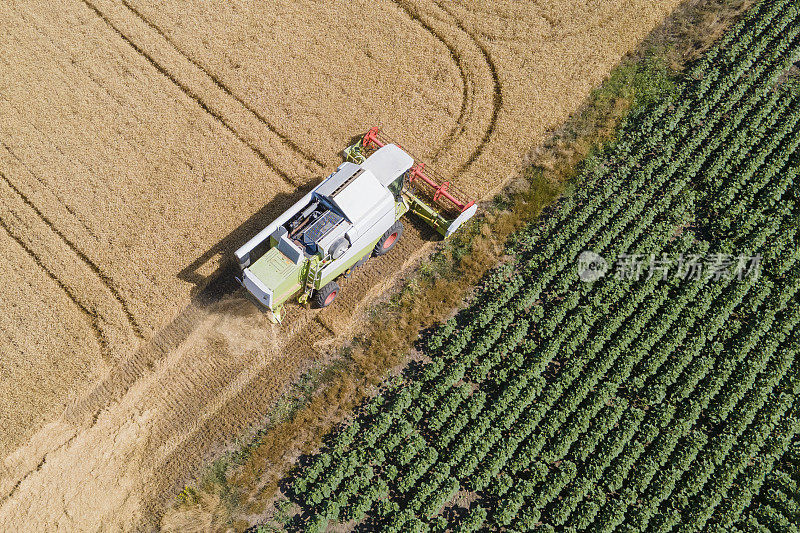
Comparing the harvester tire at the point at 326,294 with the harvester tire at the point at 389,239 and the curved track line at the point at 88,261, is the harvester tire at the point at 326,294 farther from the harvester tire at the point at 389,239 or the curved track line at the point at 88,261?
the curved track line at the point at 88,261

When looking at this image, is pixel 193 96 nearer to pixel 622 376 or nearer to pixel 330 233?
pixel 330 233

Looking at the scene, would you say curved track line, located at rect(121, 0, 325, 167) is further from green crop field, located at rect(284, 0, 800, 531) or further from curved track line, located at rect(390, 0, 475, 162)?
green crop field, located at rect(284, 0, 800, 531)

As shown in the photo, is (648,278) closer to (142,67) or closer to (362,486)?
(362,486)

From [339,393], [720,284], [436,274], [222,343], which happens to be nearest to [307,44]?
[436,274]

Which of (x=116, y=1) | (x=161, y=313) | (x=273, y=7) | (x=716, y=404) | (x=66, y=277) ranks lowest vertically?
(x=66, y=277)

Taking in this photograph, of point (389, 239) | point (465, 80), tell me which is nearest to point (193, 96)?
point (389, 239)

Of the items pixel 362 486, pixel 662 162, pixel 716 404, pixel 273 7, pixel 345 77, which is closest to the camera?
pixel 362 486

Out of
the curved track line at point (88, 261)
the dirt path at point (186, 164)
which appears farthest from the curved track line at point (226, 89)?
the curved track line at point (88, 261)

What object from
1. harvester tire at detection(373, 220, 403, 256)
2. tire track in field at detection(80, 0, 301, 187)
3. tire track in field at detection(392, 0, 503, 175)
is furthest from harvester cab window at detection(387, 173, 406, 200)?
tire track in field at detection(80, 0, 301, 187)
